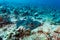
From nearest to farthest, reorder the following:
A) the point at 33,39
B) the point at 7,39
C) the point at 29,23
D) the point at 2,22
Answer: the point at 33,39 < the point at 7,39 < the point at 29,23 < the point at 2,22

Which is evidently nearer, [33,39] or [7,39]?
[33,39]

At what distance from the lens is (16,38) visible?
15.2 feet

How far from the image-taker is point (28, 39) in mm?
4516

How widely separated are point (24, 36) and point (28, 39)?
1.13 ft

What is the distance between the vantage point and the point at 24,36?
4.82 metres

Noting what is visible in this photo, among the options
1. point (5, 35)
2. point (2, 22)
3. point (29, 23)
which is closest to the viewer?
point (5, 35)

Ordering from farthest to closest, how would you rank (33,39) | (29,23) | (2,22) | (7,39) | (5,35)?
(2,22) → (29,23) → (5,35) → (7,39) → (33,39)

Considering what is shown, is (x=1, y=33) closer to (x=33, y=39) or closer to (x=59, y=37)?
(x=33, y=39)

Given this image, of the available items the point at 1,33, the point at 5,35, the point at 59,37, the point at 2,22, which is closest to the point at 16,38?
the point at 5,35

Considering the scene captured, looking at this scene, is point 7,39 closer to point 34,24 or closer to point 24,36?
point 24,36

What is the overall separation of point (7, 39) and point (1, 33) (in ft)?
2.29

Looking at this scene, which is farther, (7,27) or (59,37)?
(7,27)

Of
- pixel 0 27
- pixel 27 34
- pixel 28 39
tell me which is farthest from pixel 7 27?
pixel 28 39

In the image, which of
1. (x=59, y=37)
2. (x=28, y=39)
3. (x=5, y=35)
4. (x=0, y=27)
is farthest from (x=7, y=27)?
(x=59, y=37)
